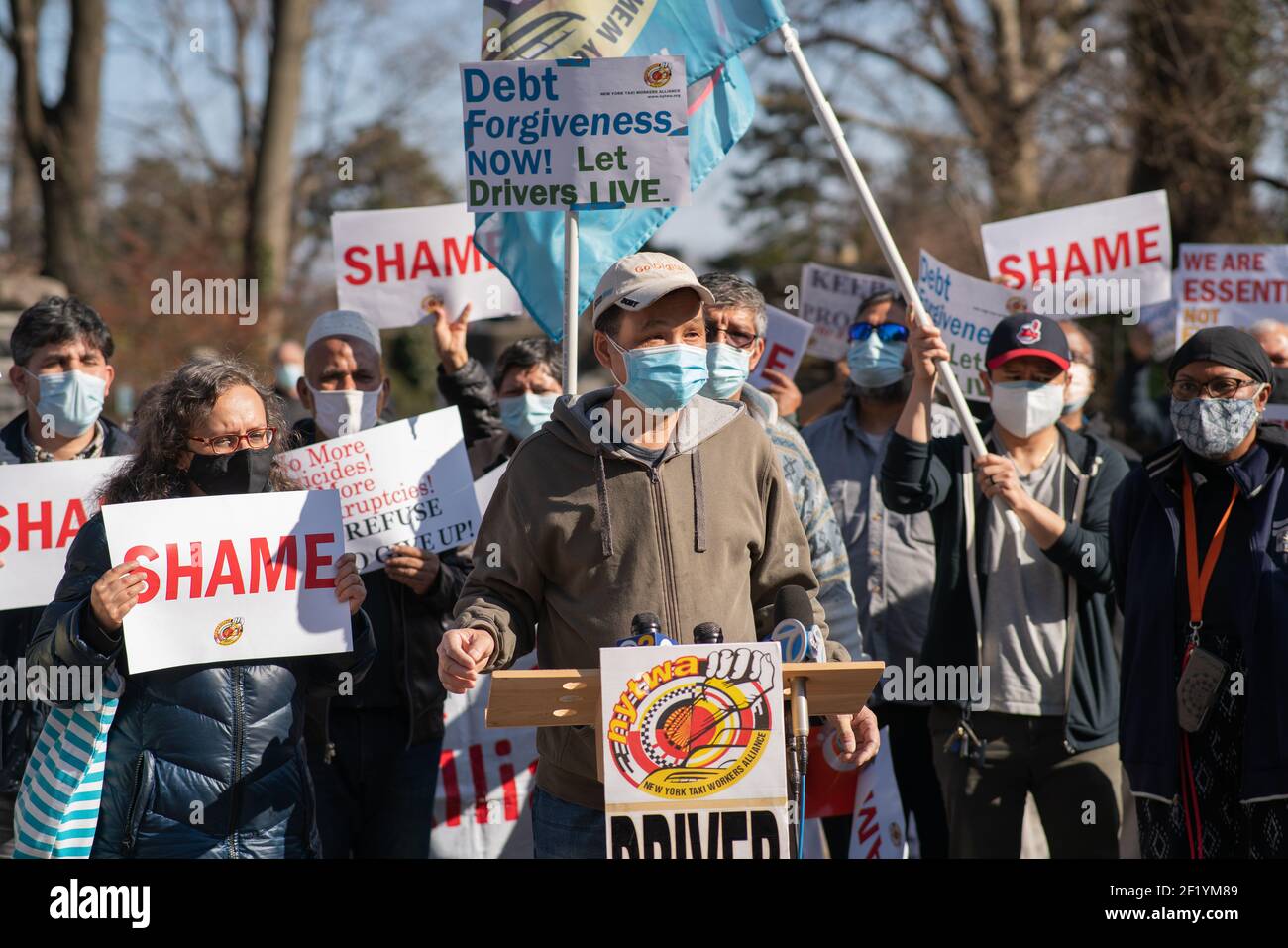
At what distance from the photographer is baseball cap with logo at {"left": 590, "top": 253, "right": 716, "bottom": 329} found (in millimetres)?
3676

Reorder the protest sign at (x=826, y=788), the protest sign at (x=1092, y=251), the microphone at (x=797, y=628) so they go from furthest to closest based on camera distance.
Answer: the protest sign at (x=1092, y=251), the protest sign at (x=826, y=788), the microphone at (x=797, y=628)

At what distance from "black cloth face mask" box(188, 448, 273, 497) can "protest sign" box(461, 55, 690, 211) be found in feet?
4.65

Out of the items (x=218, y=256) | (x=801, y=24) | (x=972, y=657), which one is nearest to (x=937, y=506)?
(x=972, y=657)

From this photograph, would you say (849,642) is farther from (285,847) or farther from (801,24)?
(801,24)

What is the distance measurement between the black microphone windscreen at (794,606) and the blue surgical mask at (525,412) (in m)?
2.38

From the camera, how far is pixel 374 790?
5.20 metres

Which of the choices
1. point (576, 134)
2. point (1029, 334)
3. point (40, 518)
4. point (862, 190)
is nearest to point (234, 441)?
point (40, 518)

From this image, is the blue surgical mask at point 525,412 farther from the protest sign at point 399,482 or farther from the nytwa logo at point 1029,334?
the nytwa logo at point 1029,334

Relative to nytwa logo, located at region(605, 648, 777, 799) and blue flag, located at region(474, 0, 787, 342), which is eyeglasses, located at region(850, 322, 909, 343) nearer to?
blue flag, located at region(474, 0, 787, 342)

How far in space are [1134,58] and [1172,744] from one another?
1206 centimetres

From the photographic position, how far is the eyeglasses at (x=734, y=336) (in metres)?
5.18

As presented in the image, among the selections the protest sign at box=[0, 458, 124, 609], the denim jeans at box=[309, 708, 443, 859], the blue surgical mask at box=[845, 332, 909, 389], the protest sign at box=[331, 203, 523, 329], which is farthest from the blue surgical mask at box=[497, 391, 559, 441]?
the protest sign at box=[0, 458, 124, 609]
